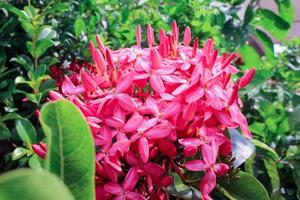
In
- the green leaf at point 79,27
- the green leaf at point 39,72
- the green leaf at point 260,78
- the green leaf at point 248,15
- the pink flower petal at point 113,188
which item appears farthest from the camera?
the green leaf at point 248,15

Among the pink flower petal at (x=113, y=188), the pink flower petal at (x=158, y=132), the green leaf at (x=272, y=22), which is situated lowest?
the green leaf at (x=272, y=22)

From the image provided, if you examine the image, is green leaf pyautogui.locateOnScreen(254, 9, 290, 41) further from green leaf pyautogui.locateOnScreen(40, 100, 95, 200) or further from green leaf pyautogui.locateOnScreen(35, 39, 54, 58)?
green leaf pyautogui.locateOnScreen(40, 100, 95, 200)

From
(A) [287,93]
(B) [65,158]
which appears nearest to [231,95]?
(B) [65,158]

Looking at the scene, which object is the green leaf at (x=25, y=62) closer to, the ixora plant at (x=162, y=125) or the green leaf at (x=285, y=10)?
the ixora plant at (x=162, y=125)

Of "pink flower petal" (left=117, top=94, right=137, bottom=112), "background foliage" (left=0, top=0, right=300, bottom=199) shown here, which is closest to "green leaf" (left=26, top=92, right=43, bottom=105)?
"background foliage" (left=0, top=0, right=300, bottom=199)

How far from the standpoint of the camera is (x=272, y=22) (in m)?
1.47

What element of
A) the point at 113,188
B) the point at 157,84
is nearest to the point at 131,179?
the point at 113,188

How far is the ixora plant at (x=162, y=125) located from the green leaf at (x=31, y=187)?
369 millimetres

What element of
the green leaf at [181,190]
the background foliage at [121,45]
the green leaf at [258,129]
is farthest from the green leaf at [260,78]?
the green leaf at [181,190]

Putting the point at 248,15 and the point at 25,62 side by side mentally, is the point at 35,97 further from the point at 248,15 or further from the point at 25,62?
the point at 248,15

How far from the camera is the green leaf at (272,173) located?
1134 mm

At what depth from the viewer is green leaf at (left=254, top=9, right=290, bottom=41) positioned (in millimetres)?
1452

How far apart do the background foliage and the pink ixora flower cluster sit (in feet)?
0.59

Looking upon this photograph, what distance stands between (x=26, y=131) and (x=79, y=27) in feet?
1.07
